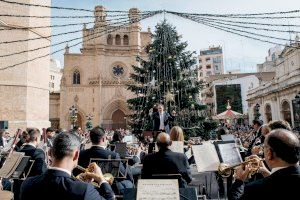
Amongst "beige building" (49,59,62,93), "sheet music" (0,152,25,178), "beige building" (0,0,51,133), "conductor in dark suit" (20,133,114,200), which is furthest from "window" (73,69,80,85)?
"conductor in dark suit" (20,133,114,200)

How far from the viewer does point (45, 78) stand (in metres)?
20.4

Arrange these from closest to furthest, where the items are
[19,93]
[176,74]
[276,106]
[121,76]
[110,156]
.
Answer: [110,156], [19,93], [176,74], [276,106], [121,76]

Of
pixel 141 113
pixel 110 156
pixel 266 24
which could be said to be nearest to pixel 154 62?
pixel 141 113

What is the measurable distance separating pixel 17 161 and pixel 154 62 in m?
16.4

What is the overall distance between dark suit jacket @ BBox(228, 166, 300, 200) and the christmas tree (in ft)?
52.5

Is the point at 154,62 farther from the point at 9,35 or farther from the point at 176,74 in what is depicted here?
the point at 9,35

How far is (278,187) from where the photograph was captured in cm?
220

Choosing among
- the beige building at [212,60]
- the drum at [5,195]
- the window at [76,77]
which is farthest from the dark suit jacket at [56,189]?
the beige building at [212,60]

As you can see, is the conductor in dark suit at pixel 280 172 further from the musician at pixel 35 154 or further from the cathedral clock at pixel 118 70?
the cathedral clock at pixel 118 70

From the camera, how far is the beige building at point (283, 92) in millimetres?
31844

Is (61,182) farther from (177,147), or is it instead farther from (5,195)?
(5,195)

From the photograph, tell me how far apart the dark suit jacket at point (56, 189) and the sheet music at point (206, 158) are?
2828 millimetres

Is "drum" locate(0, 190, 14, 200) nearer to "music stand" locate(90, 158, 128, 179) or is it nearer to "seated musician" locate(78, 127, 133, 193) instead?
"seated musician" locate(78, 127, 133, 193)

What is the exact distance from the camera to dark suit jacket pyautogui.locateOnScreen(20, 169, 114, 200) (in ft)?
7.79
